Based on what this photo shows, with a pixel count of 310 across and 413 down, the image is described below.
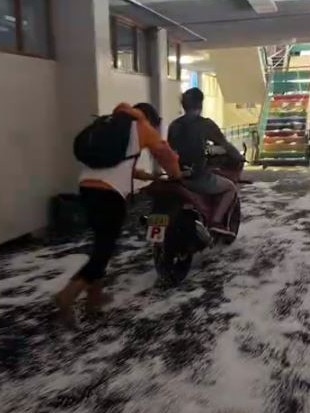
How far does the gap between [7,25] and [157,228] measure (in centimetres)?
281

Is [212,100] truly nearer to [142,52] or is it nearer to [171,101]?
[171,101]

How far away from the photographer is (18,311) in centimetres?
360

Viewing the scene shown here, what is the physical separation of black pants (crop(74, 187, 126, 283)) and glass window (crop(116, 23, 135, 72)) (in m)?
4.89

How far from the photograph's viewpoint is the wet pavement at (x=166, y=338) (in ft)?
8.09

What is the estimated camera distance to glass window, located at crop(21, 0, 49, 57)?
5770 millimetres

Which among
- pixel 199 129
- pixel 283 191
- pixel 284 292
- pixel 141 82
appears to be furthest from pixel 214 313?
pixel 141 82

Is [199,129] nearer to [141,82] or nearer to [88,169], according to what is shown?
[88,169]

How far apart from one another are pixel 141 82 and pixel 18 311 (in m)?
5.49

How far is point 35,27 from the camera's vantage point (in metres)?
5.97

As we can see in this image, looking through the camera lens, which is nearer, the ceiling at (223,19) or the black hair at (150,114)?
the black hair at (150,114)

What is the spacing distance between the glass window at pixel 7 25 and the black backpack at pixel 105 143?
8.36 feet

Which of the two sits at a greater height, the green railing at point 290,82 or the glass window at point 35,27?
the glass window at point 35,27

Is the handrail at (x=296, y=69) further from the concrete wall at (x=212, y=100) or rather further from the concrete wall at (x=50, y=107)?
the concrete wall at (x=50, y=107)

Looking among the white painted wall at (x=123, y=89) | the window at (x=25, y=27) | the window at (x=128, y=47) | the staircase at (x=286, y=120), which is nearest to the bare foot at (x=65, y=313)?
the window at (x=25, y=27)
